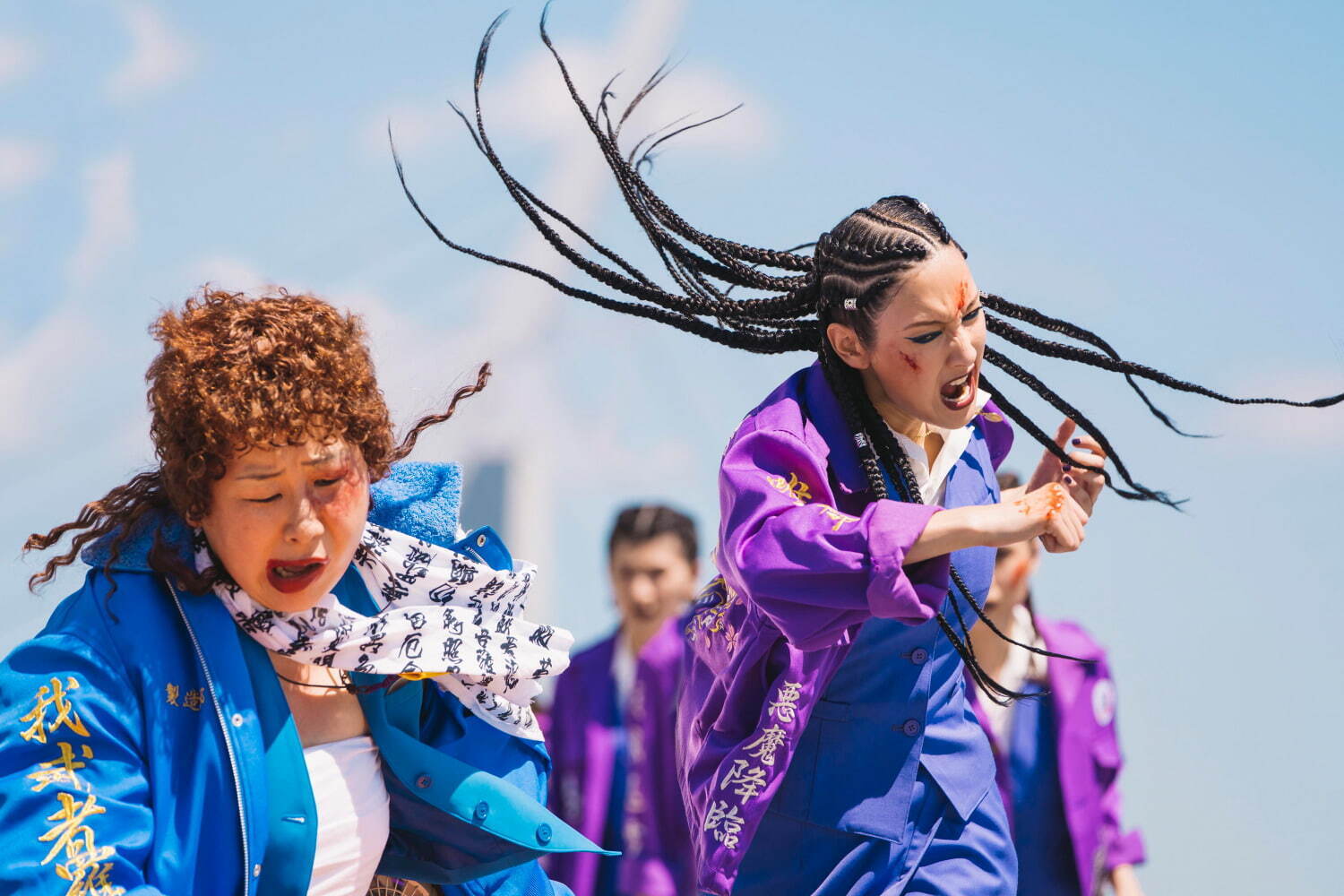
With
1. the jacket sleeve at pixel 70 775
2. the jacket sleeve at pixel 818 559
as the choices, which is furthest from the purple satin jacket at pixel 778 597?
the jacket sleeve at pixel 70 775

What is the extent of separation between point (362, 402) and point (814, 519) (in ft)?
2.60

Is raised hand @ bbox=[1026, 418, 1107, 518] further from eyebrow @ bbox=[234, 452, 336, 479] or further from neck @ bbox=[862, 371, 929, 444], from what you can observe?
eyebrow @ bbox=[234, 452, 336, 479]

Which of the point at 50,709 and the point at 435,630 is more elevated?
the point at 435,630

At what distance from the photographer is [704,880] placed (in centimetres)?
387

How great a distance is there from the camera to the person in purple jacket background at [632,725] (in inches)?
275

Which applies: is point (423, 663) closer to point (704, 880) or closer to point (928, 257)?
point (704, 880)

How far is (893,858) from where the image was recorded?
147 inches

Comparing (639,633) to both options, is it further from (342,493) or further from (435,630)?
(342,493)

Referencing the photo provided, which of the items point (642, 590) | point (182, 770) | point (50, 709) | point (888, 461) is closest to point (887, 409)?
point (888, 461)

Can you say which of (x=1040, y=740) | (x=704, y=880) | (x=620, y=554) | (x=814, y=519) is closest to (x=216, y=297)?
(x=814, y=519)

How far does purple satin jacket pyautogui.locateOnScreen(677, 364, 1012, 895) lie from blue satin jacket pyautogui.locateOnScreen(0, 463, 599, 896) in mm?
346

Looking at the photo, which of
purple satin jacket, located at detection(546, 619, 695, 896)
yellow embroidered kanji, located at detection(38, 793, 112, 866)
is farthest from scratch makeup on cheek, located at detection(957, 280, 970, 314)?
purple satin jacket, located at detection(546, 619, 695, 896)

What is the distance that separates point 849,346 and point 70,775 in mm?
1606

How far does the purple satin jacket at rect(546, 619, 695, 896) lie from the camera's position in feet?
22.7
